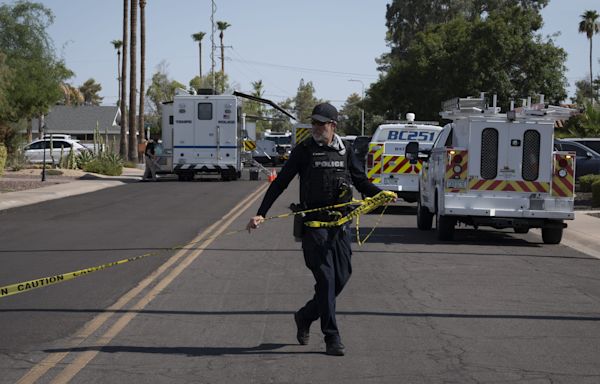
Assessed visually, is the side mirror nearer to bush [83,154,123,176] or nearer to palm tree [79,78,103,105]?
bush [83,154,123,176]

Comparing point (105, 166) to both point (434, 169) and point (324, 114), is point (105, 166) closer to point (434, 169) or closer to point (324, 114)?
point (434, 169)

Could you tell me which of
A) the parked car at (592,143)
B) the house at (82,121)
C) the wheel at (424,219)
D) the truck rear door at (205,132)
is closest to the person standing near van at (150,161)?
the truck rear door at (205,132)

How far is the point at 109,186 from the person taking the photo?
3572 centimetres

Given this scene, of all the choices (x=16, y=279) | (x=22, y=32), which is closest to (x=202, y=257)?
(x=16, y=279)

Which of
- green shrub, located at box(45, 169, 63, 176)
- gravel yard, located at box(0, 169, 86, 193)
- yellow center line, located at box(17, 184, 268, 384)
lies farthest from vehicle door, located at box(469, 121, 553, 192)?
green shrub, located at box(45, 169, 63, 176)

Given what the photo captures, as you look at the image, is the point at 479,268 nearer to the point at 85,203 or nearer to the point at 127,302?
the point at 127,302

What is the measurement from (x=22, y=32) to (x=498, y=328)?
39.3 metres

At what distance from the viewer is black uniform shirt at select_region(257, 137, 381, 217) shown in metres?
7.67

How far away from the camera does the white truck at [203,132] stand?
123 feet

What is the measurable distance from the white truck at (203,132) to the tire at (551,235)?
22137mm

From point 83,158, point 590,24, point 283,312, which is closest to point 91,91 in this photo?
point 590,24

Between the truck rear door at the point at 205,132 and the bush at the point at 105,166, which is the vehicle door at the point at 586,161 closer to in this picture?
the truck rear door at the point at 205,132

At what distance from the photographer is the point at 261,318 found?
909cm

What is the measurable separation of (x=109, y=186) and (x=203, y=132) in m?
4.41
